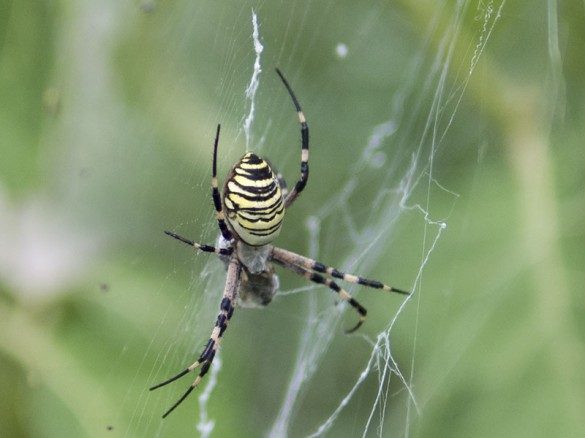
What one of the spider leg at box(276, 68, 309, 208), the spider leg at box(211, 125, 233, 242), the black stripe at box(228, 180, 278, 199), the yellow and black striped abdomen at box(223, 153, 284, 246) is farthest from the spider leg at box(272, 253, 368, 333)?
the black stripe at box(228, 180, 278, 199)

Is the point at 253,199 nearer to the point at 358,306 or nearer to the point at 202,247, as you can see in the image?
the point at 202,247

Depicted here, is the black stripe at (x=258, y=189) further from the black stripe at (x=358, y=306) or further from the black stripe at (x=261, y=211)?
the black stripe at (x=358, y=306)

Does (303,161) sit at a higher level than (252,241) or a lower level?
higher

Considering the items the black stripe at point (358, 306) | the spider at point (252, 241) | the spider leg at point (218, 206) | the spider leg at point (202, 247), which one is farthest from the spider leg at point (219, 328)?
the black stripe at point (358, 306)

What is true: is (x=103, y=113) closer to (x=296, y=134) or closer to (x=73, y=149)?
(x=73, y=149)

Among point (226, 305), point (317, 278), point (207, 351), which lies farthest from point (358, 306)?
point (207, 351)

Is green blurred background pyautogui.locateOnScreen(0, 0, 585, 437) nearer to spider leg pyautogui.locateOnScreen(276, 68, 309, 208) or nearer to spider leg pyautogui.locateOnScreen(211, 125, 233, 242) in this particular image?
spider leg pyautogui.locateOnScreen(211, 125, 233, 242)
